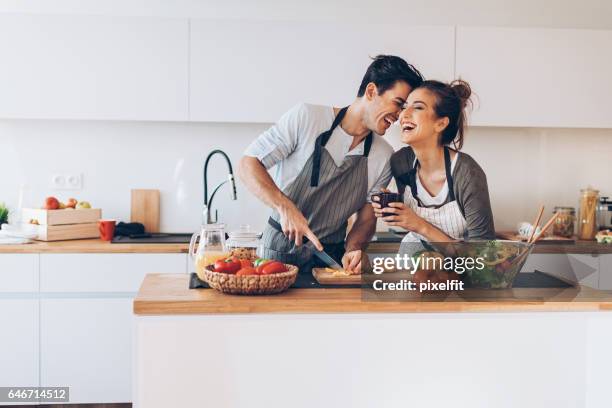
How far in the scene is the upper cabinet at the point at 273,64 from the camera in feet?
12.7

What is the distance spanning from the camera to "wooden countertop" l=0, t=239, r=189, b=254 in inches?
143

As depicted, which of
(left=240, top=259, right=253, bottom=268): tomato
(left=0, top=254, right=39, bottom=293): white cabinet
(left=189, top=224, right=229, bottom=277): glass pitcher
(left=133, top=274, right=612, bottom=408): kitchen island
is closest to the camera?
(left=133, top=274, right=612, bottom=408): kitchen island

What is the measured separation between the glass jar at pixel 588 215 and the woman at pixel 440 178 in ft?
5.39

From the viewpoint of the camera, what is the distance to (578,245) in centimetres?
404

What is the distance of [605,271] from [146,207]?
271cm

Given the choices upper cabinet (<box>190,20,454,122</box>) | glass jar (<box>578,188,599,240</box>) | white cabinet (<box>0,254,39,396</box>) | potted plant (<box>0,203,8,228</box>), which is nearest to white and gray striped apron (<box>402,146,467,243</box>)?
upper cabinet (<box>190,20,454,122</box>)

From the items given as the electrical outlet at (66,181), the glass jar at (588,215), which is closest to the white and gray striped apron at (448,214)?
the glass jar at (588,215)

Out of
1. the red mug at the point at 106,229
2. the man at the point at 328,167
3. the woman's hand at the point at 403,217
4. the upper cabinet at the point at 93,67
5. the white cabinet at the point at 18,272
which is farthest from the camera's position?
the red mug at the point at 106,229

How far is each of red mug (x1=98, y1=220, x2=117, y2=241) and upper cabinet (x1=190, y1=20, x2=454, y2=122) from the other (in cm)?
74

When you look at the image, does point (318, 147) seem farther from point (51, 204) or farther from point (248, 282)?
point (51, 204)

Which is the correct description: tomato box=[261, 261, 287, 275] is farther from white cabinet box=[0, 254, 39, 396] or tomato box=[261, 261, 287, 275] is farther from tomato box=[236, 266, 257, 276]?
white cabinet box=[0, 254, 39, 396]

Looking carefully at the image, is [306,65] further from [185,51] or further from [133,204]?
[133,204]

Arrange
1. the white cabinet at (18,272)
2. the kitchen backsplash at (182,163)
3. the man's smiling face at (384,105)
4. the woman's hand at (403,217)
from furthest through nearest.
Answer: the kitchen backsplash at (182,163) → the white cabinet at (18,272) → the man's smiling face at (384,105) → the woman's hand at (403,217)

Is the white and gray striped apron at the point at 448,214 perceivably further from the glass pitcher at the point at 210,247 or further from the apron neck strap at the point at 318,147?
the glass pitcher at the point at 210,247
